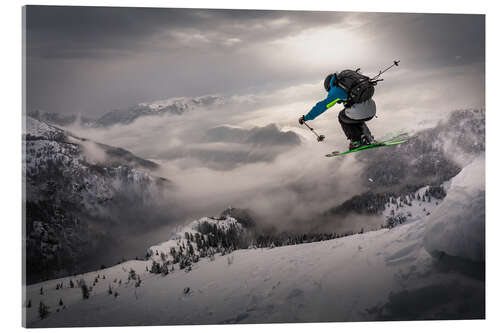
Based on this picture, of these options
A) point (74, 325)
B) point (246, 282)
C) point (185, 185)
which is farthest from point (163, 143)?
point (74, 325)

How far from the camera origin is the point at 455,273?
4.79 m

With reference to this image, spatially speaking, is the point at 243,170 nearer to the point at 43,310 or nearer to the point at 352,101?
the point at 352,101

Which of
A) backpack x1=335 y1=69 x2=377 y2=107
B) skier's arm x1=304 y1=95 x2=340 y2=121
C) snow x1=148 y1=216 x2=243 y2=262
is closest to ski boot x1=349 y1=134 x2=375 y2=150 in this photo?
backpack x1=335 y1=69 x2=377 y2=107

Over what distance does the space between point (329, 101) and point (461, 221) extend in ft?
9.02

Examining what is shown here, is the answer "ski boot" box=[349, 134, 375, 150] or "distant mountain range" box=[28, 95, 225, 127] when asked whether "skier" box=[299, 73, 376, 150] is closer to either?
"ski boot" box=[349, 134, 375, 150]

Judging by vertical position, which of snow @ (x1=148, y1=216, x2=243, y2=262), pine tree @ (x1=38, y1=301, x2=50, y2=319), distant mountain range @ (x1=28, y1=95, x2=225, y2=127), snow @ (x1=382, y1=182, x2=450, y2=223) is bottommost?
pine tree @ (x1=38, y1=301, x2=50, y2=319)

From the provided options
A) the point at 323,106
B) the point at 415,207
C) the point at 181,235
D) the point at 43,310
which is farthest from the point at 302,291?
the point at 43,310

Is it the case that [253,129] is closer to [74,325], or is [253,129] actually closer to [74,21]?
[74,21]

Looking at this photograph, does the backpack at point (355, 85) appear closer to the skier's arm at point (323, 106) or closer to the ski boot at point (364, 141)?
the skier's arm at point (323, 106)

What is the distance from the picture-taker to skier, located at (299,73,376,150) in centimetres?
380

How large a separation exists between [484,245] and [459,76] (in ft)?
8.03

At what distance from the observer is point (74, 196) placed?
5035 millimetres

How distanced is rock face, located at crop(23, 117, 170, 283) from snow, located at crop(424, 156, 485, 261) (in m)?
3.76

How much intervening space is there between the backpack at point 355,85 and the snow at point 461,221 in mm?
2199
